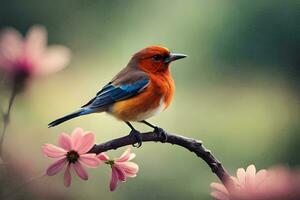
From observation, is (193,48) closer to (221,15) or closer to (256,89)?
(221,15)

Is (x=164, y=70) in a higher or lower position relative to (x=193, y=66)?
lower

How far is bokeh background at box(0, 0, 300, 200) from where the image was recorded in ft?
4.10

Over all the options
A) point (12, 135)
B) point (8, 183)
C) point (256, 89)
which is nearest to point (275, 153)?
point (256, 89)

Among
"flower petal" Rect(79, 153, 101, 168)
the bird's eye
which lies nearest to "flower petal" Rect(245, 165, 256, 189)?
"flower petal" Rect(79, 153, 101, 168)

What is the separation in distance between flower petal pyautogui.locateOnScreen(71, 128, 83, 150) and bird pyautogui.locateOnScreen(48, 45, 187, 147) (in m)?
0.21

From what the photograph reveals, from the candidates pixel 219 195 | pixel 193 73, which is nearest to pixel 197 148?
pixel 219 195

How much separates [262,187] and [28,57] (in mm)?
173

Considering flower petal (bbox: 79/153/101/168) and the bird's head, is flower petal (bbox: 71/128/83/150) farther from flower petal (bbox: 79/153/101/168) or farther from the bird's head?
the bird's head

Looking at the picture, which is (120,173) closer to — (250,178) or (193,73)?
(250,178)

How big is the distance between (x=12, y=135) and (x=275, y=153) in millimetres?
989

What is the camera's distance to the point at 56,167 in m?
0.37

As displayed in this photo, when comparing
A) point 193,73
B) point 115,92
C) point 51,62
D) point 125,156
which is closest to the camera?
point 51,62

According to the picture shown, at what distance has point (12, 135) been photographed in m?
0.58

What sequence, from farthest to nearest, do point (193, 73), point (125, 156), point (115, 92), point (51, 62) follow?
point (193, 73) → point (115, 92) → point (125, 156) → point (51, 62)
